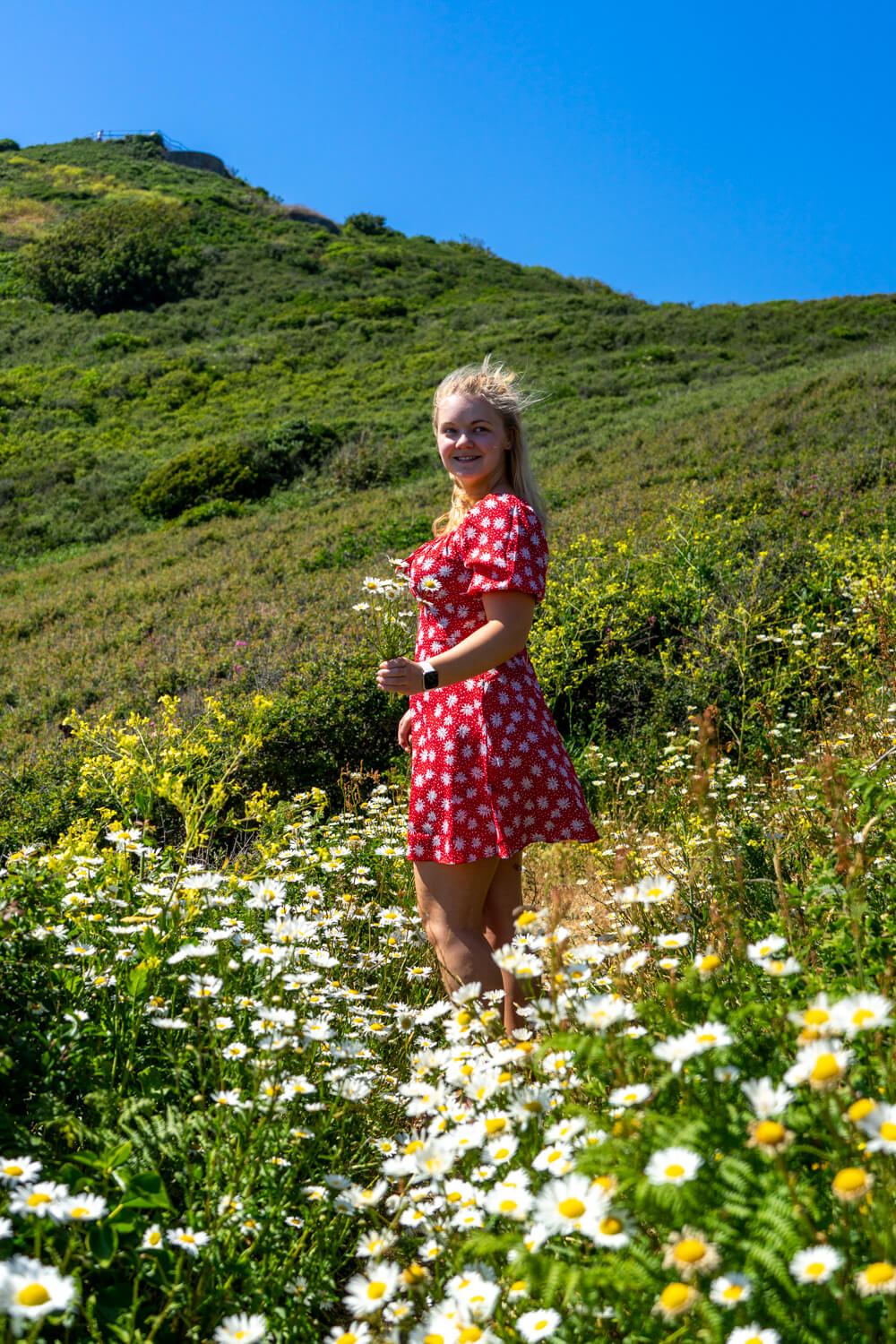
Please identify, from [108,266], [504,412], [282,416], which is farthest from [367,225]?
[504,412]

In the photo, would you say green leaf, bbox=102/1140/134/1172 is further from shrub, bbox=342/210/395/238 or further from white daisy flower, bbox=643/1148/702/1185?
shrub, bbox=342/210/395/238

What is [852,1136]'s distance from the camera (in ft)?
3.58

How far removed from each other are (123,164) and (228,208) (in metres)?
11.1

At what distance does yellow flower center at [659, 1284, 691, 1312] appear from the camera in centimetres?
94

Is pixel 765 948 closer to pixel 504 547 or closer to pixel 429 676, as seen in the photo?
pixel 429 676

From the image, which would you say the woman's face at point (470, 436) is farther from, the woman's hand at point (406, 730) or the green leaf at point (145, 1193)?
the green leaf at point (145, 1193)

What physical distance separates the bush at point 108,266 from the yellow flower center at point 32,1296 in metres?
38.5

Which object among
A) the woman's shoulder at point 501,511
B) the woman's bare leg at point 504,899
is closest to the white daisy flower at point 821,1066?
the woman's bare leg at point 504,899

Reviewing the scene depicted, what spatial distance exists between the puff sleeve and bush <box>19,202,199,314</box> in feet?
121

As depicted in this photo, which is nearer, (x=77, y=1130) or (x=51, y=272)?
(x=77, y=1130)

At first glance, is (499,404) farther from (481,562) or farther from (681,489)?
(681,489)

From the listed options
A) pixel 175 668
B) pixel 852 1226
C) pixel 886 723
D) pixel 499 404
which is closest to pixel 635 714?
pixel 886 723

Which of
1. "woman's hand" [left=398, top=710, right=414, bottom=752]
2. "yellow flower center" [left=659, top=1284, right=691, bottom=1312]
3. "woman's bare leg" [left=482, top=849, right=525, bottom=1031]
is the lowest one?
"woman's bare leg" [left=482, top=849, right=525, bottom=1031]

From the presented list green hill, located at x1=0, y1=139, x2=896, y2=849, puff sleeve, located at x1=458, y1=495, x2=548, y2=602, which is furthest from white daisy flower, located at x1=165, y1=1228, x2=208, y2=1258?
green hill, located at x1=0, y1=139, x2=896, y2=849
